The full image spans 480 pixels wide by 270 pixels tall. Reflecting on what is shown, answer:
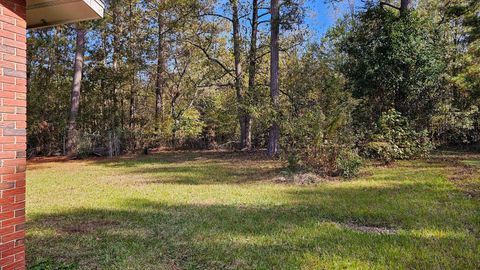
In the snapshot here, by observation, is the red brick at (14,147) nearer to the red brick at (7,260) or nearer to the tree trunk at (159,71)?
the red brick at (7,260)

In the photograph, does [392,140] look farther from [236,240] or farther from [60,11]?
[60,11]

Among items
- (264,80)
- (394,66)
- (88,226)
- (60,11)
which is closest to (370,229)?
(88,226)

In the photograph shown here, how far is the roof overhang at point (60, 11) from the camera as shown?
3206 millimetres

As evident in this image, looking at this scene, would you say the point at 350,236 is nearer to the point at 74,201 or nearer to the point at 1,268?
the point at 1,268

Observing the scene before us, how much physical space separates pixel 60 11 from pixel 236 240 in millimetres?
3085

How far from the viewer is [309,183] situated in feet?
24.8

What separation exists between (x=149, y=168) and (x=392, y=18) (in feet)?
31.5

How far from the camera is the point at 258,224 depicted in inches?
178

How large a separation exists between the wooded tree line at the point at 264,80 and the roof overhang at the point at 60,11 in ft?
19.3

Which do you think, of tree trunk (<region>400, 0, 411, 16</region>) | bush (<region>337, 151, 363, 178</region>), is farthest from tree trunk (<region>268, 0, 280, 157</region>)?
bush (<region>337, 151, 363, 178</region>)

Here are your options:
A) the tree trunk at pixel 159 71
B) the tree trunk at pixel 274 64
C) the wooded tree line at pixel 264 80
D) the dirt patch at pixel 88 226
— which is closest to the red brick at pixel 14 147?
the dirt patch at pixel 88 226

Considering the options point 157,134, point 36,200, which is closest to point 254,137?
point 157,134

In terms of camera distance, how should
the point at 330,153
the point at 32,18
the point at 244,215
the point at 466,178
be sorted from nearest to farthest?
the point at 32,18, the point at 244,215, the point at 466,178, the point at 330,153

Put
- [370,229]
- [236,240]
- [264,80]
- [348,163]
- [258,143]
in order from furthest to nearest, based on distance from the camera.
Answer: [264,80]
[258,143]
[348,163]
[370,229]
[236,240]
